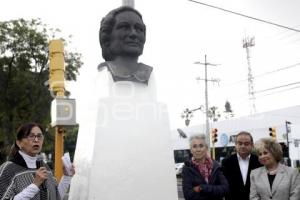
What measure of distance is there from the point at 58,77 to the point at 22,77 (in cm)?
1583

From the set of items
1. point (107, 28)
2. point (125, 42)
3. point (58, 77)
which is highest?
point (107, 28)

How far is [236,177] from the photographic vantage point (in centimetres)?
476

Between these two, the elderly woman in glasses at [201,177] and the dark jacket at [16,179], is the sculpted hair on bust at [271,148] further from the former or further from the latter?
the dark jacket at [16,179]

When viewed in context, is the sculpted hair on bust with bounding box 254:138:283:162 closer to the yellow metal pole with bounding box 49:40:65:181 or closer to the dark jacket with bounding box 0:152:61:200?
the dark jacket with bounding box 0:152:61:200

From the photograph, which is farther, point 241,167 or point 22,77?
point 22,77

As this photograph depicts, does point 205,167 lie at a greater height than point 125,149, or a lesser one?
lesser

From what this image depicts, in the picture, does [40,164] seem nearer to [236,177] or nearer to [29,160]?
[29,160]

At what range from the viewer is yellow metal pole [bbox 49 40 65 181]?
6534mm

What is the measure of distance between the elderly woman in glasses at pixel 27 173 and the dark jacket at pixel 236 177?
1.89 m

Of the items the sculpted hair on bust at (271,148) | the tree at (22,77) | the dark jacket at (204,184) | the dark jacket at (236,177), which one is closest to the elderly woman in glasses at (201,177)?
the dark jacket at (204,184)

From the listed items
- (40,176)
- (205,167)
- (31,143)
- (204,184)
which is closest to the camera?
(40,176)

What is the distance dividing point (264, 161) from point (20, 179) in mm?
2320

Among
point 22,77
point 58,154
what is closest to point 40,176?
point 58,154

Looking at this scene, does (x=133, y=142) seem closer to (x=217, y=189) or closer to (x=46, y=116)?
(x=217, y=189)
